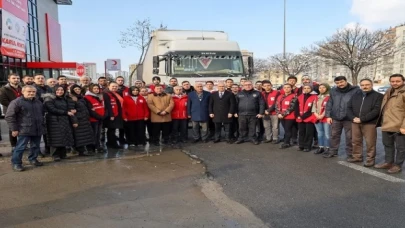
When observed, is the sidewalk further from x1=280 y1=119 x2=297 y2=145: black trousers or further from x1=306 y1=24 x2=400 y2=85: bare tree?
x1=306 y1=24 x2=400 y2=85: bare tree

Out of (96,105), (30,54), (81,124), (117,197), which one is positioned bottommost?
(117,197)

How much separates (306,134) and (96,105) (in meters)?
4.91

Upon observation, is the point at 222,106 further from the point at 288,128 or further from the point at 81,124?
the point at 81,124

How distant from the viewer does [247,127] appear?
888 centimetres

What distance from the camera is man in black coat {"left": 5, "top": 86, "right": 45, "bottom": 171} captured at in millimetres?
6023

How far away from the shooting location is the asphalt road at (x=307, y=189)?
397 centimetres

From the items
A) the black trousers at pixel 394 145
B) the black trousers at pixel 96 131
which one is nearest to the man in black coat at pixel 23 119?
the black trousers at pixel 96 131

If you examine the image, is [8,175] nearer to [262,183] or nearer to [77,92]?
[77,92]

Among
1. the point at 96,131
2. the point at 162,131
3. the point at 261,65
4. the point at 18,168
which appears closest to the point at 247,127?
the point at 162,131

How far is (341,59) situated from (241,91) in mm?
32160

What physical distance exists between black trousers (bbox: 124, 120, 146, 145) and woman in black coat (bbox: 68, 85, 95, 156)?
3.89ft

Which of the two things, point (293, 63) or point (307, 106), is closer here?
point (307, 106)

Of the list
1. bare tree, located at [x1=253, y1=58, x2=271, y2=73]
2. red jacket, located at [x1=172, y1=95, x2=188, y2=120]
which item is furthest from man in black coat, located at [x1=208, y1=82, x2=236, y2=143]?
bare tree, located at [x1=253, y1=58, x2=271, y2=73]

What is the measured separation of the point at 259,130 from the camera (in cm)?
922
